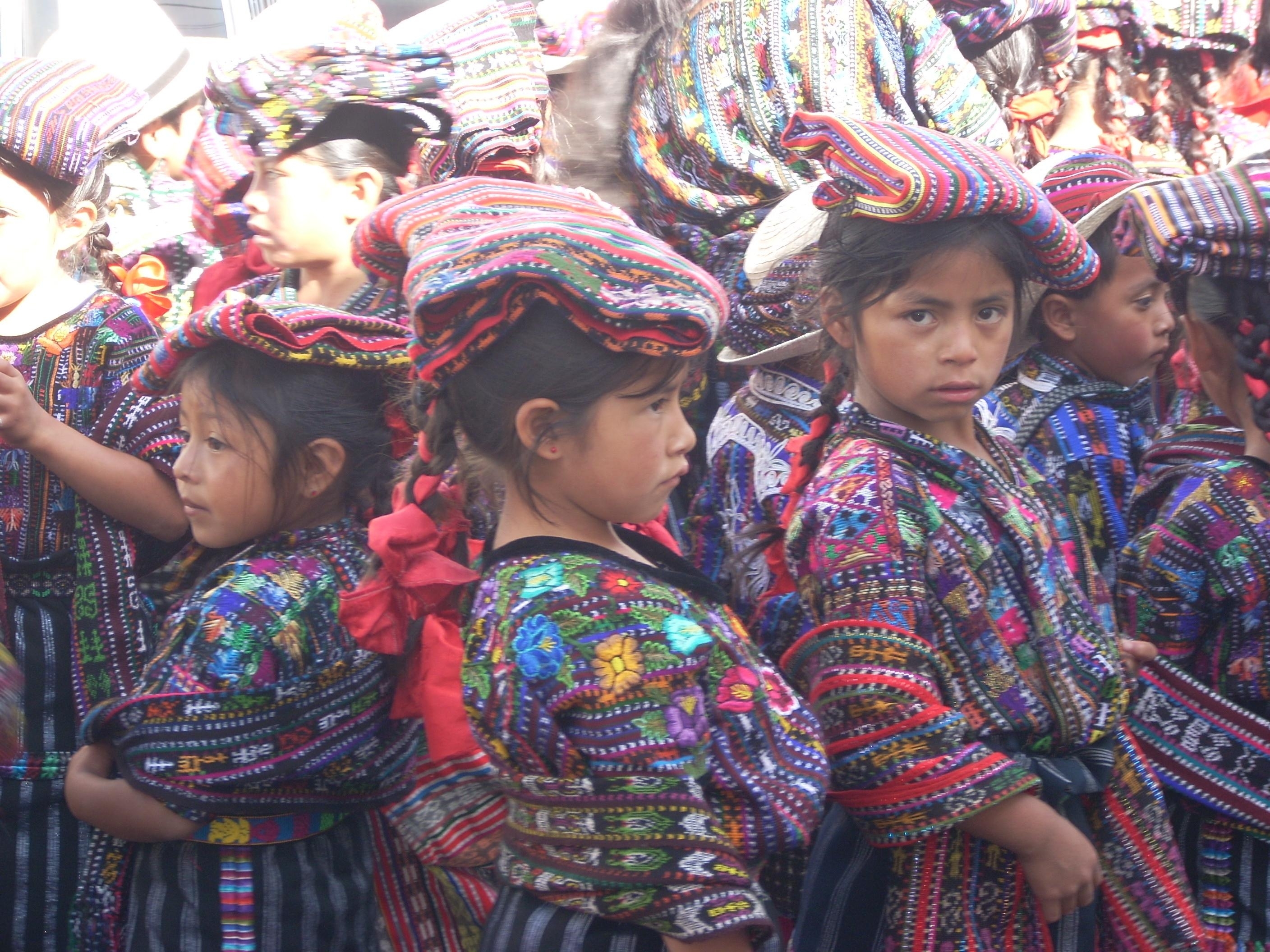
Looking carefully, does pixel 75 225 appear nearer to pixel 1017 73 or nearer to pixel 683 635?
pixel 683 635

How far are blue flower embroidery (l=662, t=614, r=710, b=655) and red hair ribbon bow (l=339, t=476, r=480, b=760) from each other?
345mm

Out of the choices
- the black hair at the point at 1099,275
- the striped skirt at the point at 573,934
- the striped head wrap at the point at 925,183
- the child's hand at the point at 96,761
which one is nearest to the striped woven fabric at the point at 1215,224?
the striped head wrap at the point at 925,183

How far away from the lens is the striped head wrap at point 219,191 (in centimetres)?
310

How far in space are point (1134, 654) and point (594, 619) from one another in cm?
105

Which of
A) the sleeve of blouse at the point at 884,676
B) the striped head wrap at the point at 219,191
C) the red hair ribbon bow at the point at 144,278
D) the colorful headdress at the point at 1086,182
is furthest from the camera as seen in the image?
the red hair ribbon bow at the point at 144,278

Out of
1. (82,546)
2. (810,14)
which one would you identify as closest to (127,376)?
(82,546)

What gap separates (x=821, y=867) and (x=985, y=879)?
0.90 ft

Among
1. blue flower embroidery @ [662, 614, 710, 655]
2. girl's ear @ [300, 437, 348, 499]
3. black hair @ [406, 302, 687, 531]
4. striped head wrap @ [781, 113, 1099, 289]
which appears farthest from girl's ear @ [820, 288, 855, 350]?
girl's ear @ [300, 437, 348, 499]

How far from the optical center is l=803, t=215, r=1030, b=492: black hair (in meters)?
2.06

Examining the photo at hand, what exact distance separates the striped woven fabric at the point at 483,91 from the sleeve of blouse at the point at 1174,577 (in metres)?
1.55

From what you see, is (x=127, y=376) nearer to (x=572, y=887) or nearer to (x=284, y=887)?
(x=284, y=887)

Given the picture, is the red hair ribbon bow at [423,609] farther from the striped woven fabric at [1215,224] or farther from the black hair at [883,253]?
the striped woven fabric at [1215,224]

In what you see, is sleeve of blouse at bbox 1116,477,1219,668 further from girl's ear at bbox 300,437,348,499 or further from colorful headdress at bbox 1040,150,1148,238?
girl's ear at bbox 300,437,348,499

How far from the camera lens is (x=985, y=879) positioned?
1951 mm
